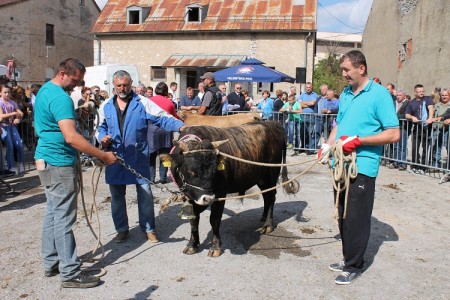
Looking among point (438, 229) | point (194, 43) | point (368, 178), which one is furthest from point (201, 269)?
point (194, 43)

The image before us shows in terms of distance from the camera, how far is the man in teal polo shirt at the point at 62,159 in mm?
3994

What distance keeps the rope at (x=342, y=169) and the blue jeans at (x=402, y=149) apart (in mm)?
6614

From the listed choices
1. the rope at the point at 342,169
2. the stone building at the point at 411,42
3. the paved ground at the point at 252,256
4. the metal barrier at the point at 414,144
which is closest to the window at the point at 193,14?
the stone building at the point at 411,42

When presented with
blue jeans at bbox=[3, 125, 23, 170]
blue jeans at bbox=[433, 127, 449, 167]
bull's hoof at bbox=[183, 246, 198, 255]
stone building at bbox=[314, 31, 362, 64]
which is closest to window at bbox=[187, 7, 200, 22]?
blue jeans at bbox=[3, 125, 23, 170]

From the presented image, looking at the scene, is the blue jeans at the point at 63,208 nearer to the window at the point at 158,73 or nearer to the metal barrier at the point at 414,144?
the metal barrier at the point at 414,144

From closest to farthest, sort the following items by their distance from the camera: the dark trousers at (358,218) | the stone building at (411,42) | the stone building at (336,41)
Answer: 1. the dark trousers at (358,218)
2. the stone building at (411,42)
3. the stone building at (336,41)

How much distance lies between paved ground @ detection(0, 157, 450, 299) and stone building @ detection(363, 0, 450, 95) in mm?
11693

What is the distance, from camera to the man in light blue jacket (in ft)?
16.7

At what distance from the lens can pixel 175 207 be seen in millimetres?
6934

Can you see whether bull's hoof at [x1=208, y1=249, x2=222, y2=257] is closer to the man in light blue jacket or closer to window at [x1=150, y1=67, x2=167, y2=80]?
the man in light blue jacket

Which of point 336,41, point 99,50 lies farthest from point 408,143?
point 336,41

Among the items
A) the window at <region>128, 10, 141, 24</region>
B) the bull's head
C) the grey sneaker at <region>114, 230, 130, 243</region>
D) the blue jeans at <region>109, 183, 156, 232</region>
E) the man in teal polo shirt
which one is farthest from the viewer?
the window at <region>128, 10, 141, 24</region>

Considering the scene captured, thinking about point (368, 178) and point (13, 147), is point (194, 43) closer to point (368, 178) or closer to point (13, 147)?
point (13, 147)

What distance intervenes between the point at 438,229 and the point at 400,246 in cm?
102
